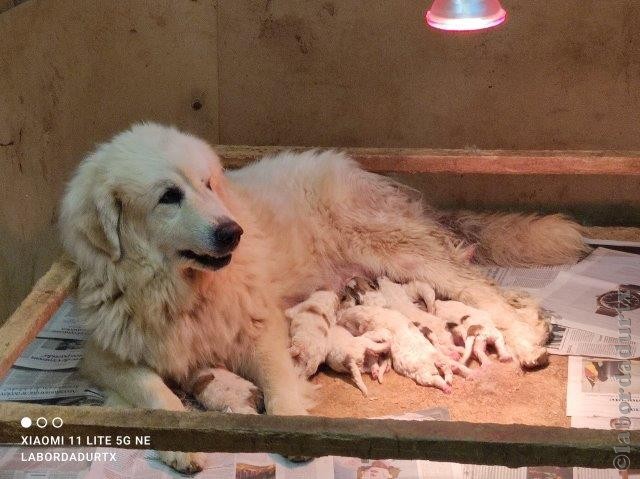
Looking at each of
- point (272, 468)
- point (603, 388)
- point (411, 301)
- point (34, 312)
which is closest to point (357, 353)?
point (411, 301)

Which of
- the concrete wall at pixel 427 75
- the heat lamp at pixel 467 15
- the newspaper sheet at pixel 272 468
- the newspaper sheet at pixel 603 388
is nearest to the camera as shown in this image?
the heat lamp at pixel 467 15

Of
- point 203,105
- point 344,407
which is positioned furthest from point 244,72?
point 344,407

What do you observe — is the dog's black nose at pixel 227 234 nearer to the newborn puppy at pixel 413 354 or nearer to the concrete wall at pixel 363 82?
the newborn puppy at pixel 413 354

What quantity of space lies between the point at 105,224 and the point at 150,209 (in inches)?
6.3

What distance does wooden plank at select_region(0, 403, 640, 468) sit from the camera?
177cm

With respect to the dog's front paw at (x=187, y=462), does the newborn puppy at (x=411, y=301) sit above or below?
above

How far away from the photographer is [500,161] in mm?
3586

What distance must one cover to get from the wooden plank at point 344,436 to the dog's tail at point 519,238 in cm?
197

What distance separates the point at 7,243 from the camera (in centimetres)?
325

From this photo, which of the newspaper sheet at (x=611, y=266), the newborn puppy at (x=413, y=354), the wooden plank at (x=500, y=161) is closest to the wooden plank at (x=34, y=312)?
the newborn puppy at (x=413, y=354)

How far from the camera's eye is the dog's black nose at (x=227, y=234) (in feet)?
8.57

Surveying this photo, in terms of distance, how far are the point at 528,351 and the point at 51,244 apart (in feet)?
7.19

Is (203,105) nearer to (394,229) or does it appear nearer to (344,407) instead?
(394,229)

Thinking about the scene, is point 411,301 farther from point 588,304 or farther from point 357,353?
point 588,304
